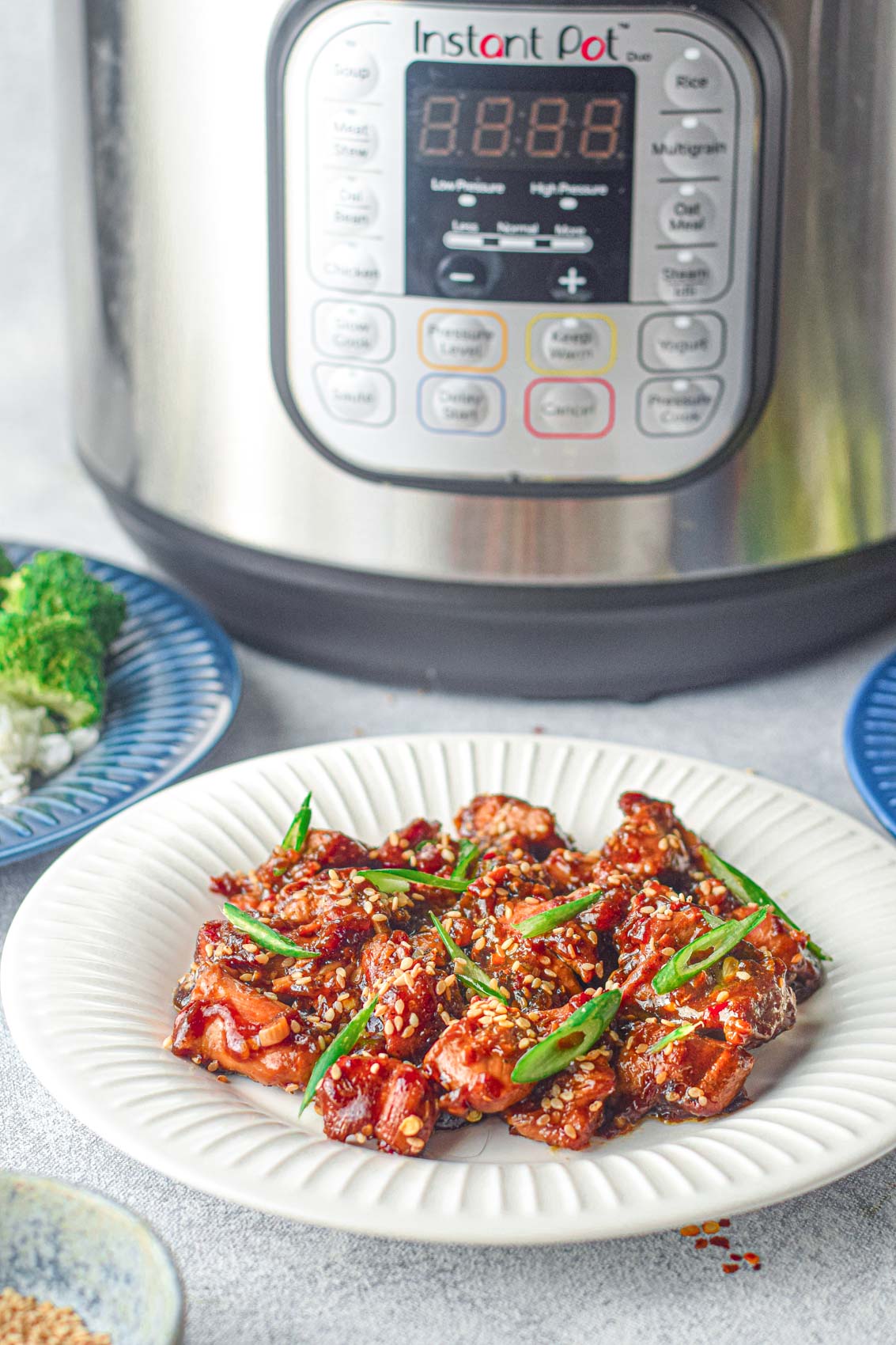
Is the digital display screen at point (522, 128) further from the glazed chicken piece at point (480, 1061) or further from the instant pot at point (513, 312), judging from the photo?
the glazed chicken piece at point (480, 1061)

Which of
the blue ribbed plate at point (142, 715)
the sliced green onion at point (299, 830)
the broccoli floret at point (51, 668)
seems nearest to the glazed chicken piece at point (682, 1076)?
the sliced green onion at point (299, 830)

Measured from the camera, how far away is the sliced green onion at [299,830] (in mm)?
766

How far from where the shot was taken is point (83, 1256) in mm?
522

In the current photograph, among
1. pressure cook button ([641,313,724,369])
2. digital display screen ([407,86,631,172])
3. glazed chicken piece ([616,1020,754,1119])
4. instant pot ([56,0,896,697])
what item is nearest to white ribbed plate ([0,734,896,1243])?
glazed chicken piece ([616,1020,754,1119])

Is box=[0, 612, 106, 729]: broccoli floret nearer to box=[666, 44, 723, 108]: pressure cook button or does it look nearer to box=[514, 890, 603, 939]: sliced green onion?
box=[514, 890, 603, 939]: sliced green onion

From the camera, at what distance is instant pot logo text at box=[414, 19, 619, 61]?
0.82 meters

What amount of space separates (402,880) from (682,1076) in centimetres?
18

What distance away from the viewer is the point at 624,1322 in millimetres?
577

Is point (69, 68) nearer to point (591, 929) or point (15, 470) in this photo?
point (15, 470)

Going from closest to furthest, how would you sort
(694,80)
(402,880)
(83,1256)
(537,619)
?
(83,1256) < (402,880) < (694,80) < (537,619)

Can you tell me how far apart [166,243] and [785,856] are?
1.78ft

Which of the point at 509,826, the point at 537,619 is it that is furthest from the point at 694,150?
the point at 509,826

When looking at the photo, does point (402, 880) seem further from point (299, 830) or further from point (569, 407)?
point (569, 407)

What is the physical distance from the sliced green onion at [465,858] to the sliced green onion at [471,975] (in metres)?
0.07
